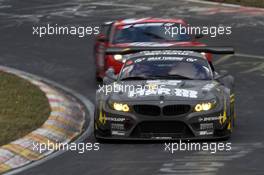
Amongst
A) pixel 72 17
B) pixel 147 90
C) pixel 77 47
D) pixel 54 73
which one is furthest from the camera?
pixel 72 17

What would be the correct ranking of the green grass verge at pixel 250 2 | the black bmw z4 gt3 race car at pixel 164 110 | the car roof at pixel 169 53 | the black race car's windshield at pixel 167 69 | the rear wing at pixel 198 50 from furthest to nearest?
the green grass verge at pixel 250 2 → the car roof at pixel 169 53 → the rear wing at pixel 198 50 → the black race car's windshield at pixel 167 69 → the black bmw z4 gt3 race car at pixel 164 110

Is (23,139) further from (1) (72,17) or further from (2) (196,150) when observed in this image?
(1) (72,17)

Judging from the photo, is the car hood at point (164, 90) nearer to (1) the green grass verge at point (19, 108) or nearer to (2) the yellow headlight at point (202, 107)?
(2) the yellow headlight at point (202, 107)

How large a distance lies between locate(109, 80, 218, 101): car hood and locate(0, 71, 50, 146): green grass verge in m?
1.53

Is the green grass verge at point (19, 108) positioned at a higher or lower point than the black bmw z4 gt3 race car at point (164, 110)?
lower

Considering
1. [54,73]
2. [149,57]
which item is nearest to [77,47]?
[54,73]

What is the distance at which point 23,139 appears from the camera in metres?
16.5

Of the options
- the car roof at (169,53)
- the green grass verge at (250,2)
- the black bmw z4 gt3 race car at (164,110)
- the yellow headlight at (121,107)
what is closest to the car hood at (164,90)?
the black bmw z4 gt3 race car at (164,110)

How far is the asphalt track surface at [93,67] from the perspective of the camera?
48.7 feet

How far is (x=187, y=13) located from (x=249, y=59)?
8148 mm

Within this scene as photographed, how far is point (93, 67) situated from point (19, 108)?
6.96m

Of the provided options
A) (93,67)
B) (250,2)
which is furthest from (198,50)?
(250,2)

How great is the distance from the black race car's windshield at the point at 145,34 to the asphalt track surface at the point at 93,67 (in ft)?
3.94

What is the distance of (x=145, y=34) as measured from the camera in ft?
77.5
